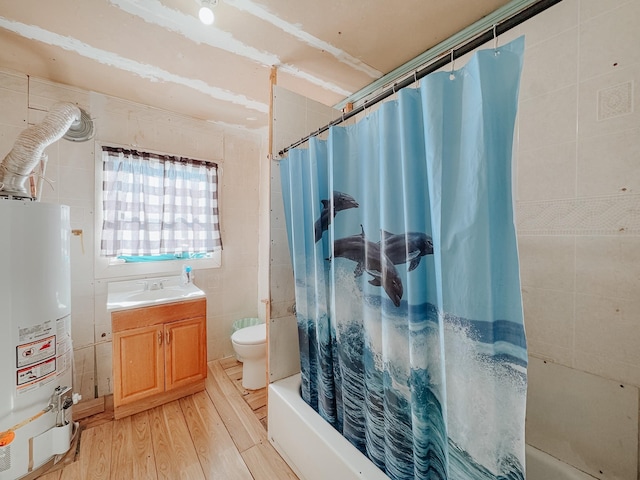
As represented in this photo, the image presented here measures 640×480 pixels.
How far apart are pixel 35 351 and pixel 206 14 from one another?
1931 mm

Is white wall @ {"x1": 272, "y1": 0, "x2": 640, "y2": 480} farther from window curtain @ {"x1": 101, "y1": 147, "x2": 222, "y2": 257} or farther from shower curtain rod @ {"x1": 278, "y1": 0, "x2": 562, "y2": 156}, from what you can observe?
window curtain @ {"x1": 101, "y1": 147, "x2": 222, "y2": 257}

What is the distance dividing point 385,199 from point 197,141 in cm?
215

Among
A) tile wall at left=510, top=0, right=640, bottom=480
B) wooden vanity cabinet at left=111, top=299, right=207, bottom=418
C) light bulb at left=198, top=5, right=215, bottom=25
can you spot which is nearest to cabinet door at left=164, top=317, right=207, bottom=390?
wooden vanity cabinet at left=111, top=299, right=207, bottom=418

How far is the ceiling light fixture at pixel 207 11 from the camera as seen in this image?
3.74ft

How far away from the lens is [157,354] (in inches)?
71.1

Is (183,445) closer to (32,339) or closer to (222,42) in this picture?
(32,339)

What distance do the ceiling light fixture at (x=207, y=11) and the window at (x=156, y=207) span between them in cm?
133

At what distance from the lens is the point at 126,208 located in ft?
6.70

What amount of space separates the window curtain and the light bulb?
1.33m

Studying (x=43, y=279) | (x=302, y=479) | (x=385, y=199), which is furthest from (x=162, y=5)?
(x=302, y=479)

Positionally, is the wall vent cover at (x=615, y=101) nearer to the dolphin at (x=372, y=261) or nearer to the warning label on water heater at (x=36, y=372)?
the dolphin at (x=372, y=261)

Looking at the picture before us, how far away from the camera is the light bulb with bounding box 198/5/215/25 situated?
45.1 inches

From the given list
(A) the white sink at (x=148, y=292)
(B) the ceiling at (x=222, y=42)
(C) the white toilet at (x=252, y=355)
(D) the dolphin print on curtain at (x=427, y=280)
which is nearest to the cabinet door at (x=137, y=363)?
(A) the white sink at (x=148, y=292)

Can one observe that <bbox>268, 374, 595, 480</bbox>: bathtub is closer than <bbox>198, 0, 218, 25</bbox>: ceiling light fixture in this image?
Yes
